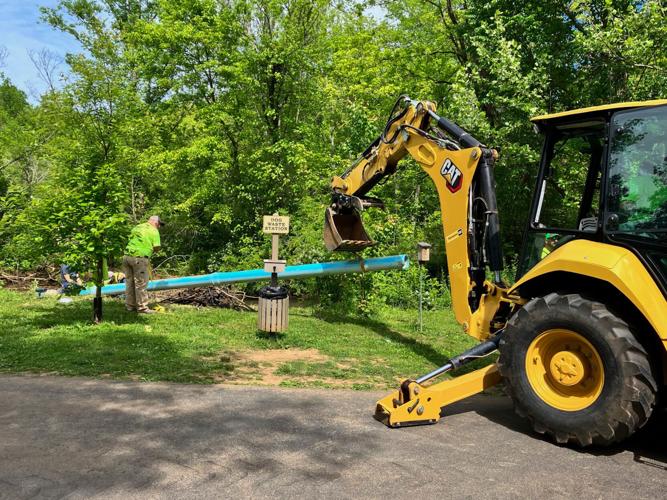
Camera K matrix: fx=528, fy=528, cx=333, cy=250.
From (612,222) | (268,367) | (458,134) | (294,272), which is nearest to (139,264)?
(294,272)

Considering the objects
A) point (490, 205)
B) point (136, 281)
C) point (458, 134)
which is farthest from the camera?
point (136, 281)

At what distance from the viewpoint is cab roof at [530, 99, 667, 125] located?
14.5 ft

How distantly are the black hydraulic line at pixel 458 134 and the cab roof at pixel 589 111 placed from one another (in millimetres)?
1057

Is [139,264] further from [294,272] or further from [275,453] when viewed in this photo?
[275,453]

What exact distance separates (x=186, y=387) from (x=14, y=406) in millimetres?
1615

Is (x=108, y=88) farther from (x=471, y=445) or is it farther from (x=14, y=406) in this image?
(x=471, y=445)

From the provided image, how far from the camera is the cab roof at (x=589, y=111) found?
14.5 feet

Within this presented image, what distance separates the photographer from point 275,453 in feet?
13.4

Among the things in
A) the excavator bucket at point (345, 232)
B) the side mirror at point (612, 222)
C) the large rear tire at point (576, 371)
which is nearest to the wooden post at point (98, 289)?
the excavator bucket at point (345, 232)

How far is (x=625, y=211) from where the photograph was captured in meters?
4.41

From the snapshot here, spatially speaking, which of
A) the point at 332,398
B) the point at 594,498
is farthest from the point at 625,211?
the point at 332,398

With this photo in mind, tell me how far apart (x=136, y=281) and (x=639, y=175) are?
852 cm

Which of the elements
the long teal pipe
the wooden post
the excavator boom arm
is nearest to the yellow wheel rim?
the excavator boom arm

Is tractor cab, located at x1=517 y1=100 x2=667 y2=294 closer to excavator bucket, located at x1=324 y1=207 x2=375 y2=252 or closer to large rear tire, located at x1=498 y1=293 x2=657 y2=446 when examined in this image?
large rear tire, located at x1=498 y1=293 x2=657 y2=446
